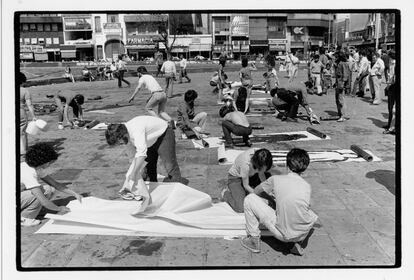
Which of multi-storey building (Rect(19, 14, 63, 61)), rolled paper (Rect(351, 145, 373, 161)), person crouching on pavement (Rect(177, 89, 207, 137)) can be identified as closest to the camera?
rolled paper (Rect(351, 145, 373, 161))

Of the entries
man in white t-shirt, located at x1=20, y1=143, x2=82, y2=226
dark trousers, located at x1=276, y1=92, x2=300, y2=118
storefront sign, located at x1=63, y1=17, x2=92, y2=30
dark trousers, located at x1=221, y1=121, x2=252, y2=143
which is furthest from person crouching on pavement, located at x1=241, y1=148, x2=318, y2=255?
storefront sign, located at x1=63, y1=17, x2=92, y2=30

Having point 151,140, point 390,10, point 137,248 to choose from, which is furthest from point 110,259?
point 390,10

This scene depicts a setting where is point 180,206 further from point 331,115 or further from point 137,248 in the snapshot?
point 331,115

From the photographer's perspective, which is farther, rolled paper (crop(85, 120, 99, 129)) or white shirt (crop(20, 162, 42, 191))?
rolled paper (crop(85, 120, 99, 129))

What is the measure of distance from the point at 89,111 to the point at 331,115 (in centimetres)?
694

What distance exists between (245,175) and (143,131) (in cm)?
122

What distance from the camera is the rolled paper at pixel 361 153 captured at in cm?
730

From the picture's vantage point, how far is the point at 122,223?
4688 mm

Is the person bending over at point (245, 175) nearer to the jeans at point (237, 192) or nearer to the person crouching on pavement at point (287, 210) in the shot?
the jeans at point (237, 192)

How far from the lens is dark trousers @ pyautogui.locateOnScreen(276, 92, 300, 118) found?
430 inches

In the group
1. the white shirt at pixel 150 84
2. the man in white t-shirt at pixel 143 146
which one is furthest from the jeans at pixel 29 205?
the white shirt at pixel 150 84

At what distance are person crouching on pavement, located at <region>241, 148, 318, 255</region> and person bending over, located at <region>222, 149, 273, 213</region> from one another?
0.32 metres

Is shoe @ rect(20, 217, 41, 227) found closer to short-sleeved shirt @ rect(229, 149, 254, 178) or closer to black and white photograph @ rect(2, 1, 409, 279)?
black and white photograph @ rect(2, 1, 409, 279)

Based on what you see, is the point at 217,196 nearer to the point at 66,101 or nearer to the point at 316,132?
the point at 316,132
